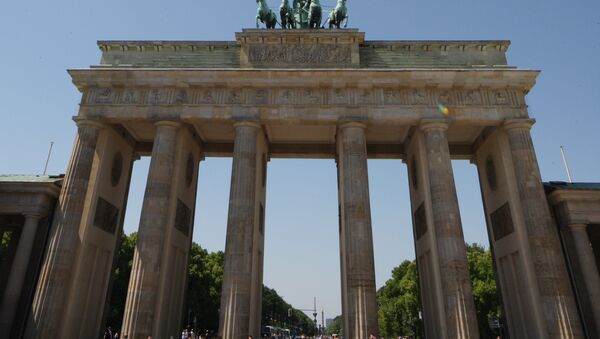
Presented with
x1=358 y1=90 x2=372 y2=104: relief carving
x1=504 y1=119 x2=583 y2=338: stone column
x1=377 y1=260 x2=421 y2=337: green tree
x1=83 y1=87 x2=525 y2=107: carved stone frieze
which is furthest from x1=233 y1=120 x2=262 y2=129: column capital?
x1=377 y1=260 x2=421 y2=337: green tree

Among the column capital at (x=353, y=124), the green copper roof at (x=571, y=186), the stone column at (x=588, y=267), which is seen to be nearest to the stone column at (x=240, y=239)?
the column capital at (x=353, y=124)

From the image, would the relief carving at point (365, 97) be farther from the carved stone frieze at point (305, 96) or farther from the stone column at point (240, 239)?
the stone column at point (240, 239)

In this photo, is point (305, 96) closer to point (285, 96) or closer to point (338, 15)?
point (285, 96)

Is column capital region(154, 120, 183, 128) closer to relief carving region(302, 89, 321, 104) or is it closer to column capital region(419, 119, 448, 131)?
relief carving region(302, 89, 321, 104)

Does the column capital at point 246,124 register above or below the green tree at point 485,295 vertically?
above

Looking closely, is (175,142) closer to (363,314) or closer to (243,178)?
(243,178)

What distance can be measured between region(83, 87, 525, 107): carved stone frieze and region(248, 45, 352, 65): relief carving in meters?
2.18

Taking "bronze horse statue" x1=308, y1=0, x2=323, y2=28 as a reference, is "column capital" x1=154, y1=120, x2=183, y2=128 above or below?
below

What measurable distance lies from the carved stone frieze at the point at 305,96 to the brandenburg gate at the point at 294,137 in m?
0.09

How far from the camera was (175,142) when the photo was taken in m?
24.0

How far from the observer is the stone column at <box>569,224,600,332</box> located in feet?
69.9

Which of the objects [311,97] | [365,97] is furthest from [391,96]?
[311,97]

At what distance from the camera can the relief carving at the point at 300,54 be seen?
25859mm

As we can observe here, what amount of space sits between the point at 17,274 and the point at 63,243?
→ 12.9 ft
